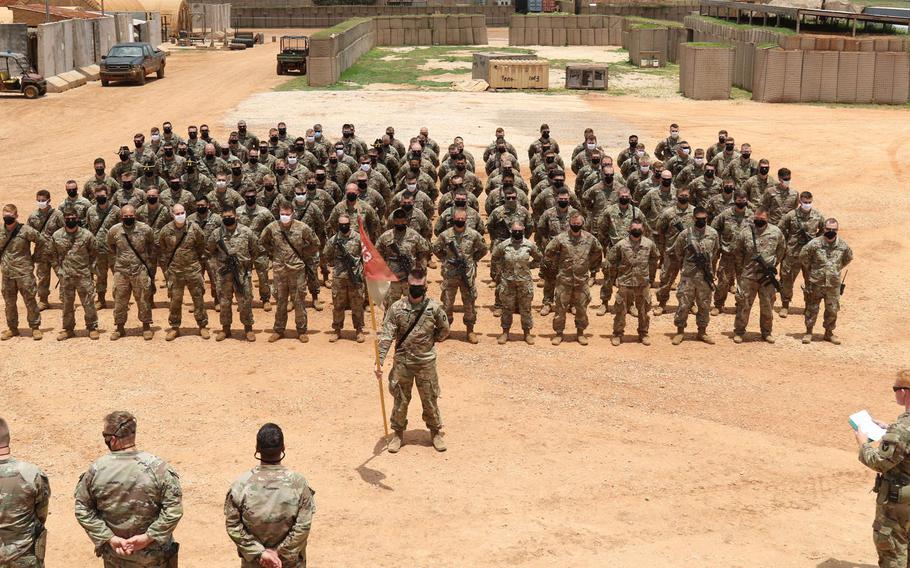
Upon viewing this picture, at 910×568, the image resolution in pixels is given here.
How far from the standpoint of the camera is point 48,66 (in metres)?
44.4

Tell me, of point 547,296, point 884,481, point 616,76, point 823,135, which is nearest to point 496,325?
point 547,296

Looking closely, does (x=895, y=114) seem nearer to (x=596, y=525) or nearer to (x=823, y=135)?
(x=823, y=135)

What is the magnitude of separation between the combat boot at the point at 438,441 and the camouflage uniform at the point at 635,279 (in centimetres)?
512

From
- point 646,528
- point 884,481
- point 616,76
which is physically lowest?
point 646,528

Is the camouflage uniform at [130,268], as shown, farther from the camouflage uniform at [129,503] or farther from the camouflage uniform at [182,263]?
the camouflage uniform at [129,503]

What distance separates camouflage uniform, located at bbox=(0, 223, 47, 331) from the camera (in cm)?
1698

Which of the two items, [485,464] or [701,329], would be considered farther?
[701,329]

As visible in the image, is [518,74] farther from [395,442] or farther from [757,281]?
[395,442]

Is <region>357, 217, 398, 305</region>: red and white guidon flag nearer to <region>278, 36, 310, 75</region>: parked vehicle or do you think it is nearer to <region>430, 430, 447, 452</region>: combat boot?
<region>430, 430, 447, 452</region>: combat boot

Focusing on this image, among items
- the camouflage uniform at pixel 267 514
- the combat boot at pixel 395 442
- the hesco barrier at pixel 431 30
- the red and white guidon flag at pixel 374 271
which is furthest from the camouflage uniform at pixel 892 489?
the hesco barrier at pixel 431 30

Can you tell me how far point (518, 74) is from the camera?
44.7 m

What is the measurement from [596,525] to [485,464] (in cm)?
186

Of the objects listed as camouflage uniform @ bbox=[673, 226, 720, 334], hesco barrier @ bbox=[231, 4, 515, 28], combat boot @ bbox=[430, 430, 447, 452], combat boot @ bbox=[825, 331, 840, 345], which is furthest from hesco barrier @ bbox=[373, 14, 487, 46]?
combat boot @ bbox=[430, 430, 447, 452]

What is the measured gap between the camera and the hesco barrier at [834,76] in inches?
1576
